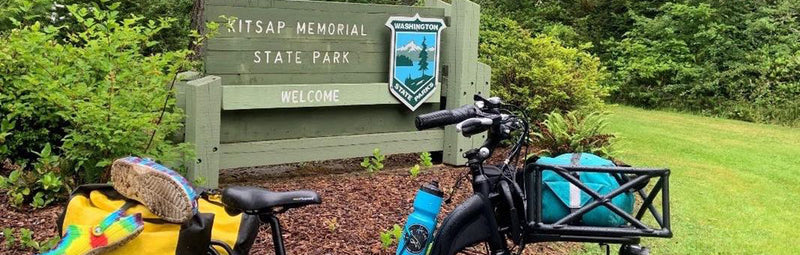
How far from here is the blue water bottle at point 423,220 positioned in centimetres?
306

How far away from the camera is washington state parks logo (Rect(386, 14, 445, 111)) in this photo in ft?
20.2

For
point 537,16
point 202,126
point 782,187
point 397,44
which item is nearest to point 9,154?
point 202,126

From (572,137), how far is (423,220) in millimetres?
4483

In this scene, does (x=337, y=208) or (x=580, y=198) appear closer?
(x=580, y=198)

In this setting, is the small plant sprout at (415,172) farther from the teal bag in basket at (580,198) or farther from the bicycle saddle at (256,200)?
the bicycle saddle at (256,200)

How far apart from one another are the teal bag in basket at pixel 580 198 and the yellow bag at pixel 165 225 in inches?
45.1

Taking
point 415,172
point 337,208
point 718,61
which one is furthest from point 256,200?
point 718,61

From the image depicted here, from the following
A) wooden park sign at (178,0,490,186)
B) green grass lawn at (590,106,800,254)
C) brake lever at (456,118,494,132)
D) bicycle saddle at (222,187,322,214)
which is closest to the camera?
bicycle saddle at (222,187,322,214)

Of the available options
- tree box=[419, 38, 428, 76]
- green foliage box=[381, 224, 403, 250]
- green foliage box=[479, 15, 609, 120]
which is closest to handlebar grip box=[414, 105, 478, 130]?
green foliage box=[381, 224, 403, 250]

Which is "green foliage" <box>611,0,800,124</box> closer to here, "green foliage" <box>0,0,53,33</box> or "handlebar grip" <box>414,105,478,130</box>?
"green foliage" <box>0,0,53,33</box>

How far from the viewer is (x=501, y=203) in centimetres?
302

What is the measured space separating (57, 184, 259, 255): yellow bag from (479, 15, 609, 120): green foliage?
5421mm

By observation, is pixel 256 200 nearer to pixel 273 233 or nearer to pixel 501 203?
pixel 273 233

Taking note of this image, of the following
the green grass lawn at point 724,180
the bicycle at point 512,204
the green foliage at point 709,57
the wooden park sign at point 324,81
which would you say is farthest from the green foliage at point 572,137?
the green foliage at point 709,57
